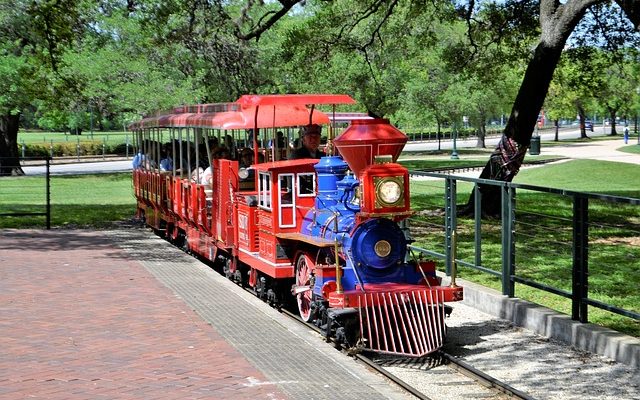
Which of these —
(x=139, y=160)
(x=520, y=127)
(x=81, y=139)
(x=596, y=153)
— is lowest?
(x=596, y=153)

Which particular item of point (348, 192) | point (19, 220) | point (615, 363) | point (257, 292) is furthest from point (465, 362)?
point (19, 220)

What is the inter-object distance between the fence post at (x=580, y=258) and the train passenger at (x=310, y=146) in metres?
4.06

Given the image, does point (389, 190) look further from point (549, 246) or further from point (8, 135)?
point (8, 135)

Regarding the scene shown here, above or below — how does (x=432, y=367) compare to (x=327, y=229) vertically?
below

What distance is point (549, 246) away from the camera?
57.7 feet

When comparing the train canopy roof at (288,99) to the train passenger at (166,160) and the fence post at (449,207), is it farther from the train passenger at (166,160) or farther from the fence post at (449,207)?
the train passenger at (166,160)

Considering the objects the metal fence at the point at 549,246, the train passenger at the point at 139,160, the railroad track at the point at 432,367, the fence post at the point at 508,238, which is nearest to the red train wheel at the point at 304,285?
the railroad track at the point at 432,367

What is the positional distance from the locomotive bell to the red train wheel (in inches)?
58.8

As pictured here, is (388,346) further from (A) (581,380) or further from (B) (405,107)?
(B) (405,107)

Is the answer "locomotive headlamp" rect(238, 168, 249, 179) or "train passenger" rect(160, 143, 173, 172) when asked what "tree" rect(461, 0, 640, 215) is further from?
"locomotive headlamp" rect(238, 168, 249, 179)

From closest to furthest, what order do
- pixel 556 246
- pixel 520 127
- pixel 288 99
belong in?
pixel 288 99 → pixel 556 246 → pixel 520 127

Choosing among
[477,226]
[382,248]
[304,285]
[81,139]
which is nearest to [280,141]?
[477,226]

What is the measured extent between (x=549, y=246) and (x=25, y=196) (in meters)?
20.1

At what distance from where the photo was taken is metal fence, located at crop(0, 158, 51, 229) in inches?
918
